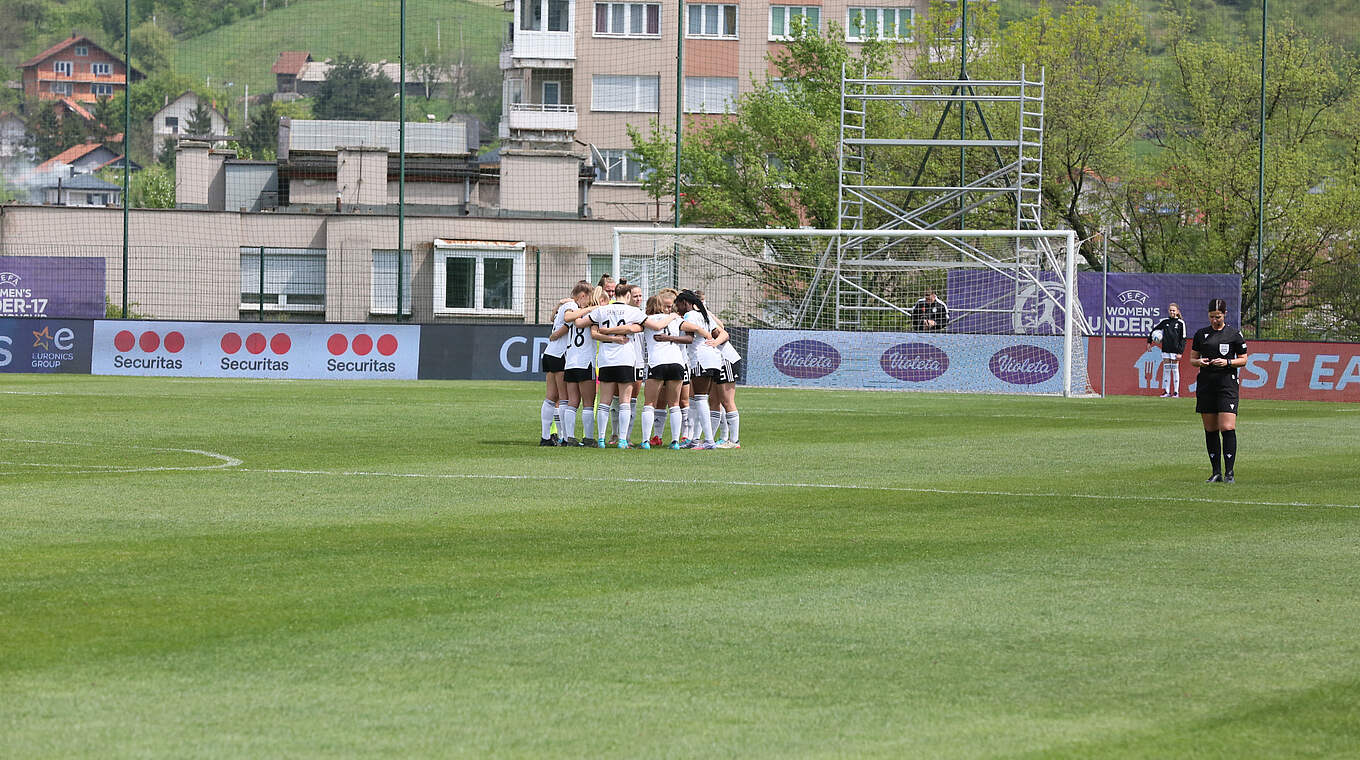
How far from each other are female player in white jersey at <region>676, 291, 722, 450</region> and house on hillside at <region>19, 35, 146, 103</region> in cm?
15306

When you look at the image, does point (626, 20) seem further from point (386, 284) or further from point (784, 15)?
point (386, 284)

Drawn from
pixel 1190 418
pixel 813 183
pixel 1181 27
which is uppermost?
pixel 1181 27

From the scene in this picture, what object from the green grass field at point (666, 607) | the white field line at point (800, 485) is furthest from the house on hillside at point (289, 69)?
the white field line at point (800, 485)

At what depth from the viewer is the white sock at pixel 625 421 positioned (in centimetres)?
1884

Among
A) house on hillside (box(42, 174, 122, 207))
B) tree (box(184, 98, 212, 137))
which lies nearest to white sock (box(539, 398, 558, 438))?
house on hillside (box(42, 174, 122, 207))

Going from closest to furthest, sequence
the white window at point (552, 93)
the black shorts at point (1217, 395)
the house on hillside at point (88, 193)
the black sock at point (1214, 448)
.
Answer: the black sock at point (1214, 448)
the black shorts at point (1217, 395)
the white window at point (552, 93)
the house on hillside at point (88, 193)

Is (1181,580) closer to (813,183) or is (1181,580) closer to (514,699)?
(514,699)

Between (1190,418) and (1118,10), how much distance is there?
28.7 metres

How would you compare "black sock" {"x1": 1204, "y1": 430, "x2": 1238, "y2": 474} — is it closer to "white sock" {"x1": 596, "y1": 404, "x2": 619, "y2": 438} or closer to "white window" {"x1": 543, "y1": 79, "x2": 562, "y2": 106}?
"white sock" {"x1": 596, "y1": 404, "x2": 619, "y2": 438}

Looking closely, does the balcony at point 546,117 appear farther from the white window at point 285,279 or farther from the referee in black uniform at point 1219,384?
the referee in black uniform at point 1219,384

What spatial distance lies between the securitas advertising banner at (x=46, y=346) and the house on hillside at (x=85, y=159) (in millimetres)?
101156

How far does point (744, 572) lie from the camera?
948 cm

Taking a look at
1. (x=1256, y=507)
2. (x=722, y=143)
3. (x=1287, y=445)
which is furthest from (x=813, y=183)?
(x=1256, y=507)

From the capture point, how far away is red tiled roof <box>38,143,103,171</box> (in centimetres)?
14262
